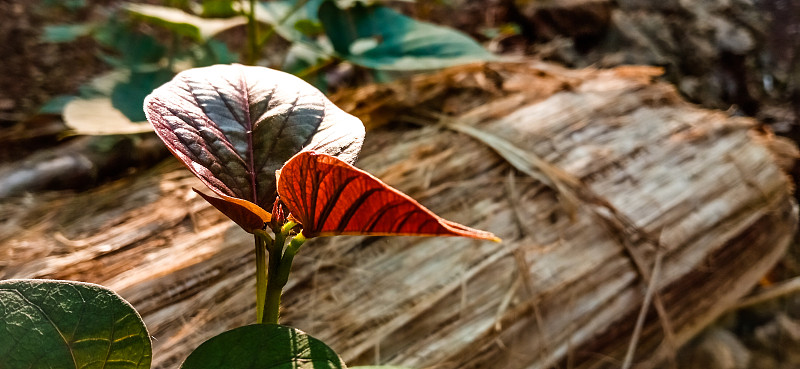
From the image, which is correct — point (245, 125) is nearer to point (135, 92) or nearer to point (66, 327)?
point (66, 327)

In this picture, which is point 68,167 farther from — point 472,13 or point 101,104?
point 472,13

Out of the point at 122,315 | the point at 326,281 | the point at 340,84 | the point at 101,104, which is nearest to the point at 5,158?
the point at 101,104

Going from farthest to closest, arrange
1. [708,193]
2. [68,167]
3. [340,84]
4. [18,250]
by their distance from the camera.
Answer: [340,84]
[68,167]
[708,193]
[18,250]

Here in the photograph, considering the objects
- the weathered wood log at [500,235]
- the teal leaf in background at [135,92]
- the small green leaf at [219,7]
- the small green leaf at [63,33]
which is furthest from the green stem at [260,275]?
the small green leaf at [63,33]

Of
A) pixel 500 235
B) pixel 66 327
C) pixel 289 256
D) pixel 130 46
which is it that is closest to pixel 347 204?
pixel 289 256

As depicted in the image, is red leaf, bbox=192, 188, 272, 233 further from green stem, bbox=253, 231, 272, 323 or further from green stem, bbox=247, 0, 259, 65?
green stem, bbox=247, 0, 259, 65

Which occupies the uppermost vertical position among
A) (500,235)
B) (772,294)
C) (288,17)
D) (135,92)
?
(288,17)

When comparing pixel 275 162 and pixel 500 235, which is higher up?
pixel 275 162

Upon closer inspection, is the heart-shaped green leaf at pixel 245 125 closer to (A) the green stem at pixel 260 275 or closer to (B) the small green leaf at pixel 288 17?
(A) the green stem at pixel 260 275
